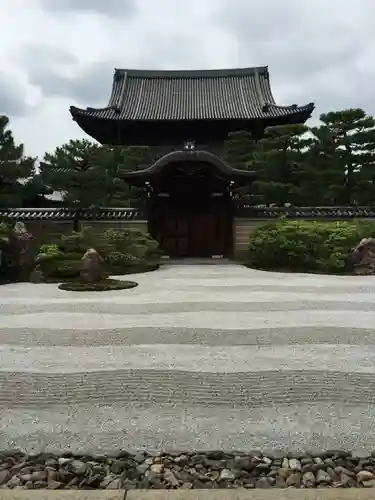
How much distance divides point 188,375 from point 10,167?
12.3 meters

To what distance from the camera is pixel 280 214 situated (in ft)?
49.6

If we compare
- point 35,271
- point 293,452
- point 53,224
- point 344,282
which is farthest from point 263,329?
point 53,224

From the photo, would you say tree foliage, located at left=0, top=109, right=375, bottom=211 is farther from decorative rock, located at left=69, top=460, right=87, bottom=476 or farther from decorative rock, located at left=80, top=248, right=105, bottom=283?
decorative rock, located at left=69, top=460, right=87, bottom=476

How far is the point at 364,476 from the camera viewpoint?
8.21ft

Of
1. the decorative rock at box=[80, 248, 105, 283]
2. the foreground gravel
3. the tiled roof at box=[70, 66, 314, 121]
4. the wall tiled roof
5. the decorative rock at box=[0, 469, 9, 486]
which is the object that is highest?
the tiled roof at box=[70, 66, 314, 121]

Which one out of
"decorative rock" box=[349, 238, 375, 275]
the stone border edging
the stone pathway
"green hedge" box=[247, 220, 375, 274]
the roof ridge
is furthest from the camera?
the roof ridge

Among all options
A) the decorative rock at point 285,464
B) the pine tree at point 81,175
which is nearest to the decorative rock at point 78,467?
the decorative rock at point 285,464

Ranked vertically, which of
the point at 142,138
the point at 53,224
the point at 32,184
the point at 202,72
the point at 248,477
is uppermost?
the point at 202,72

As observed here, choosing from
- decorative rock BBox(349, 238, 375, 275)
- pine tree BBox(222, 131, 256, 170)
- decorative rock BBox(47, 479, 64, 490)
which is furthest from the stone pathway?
pine tree BBox(222, 131, 256, 170)

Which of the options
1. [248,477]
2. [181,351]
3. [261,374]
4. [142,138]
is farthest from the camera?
[142,138]

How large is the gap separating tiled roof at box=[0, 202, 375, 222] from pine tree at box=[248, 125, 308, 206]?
0.72 meters

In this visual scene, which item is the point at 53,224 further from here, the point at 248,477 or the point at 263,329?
the point at 248,477

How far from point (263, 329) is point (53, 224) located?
11.2 m

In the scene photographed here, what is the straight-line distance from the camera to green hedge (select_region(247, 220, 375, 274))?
1172cm
